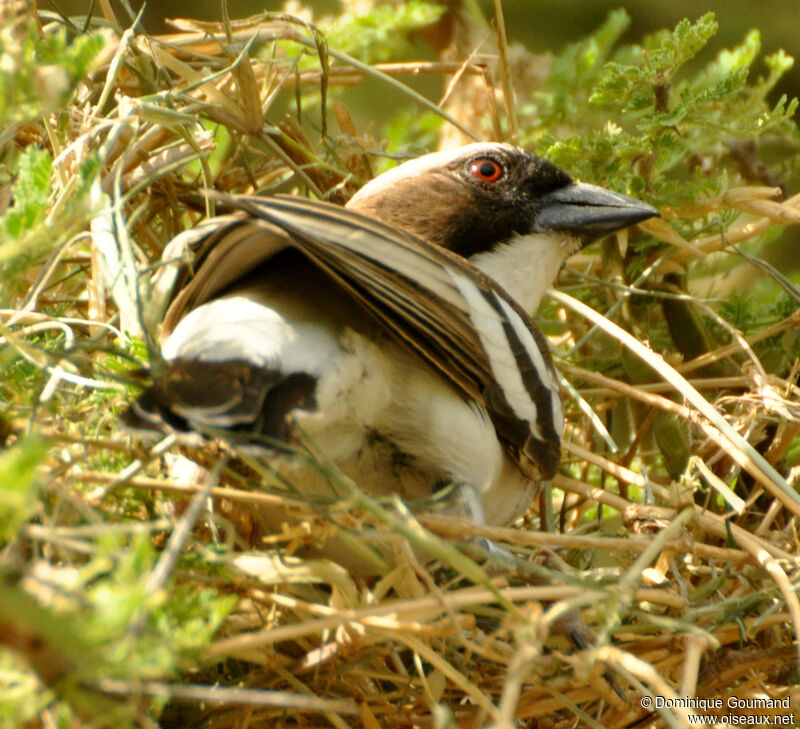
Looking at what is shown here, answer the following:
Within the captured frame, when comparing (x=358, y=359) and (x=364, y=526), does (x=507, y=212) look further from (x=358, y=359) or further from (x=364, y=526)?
(x=364, y=526)

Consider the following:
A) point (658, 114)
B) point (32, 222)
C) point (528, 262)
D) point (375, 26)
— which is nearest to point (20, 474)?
point (32, 222)

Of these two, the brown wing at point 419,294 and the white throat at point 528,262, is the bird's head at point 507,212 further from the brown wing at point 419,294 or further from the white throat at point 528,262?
the brown wing at point 419,294

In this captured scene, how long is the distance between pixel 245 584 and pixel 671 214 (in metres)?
1.64

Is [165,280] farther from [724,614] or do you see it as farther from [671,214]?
[671,214]

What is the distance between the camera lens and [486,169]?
2611 millimetres

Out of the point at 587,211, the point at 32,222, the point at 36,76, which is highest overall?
the point at 36,76

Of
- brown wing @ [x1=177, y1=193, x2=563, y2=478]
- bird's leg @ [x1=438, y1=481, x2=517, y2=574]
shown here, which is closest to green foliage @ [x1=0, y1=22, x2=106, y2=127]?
brown wing @ [x1=177, y1=193, x2=563, y2=478]

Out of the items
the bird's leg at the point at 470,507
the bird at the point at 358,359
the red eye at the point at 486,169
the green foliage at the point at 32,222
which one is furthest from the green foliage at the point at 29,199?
the red eye at the point at 486,169

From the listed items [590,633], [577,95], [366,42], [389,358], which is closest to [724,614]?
[590,633]

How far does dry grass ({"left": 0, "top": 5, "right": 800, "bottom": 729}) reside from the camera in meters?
1.35

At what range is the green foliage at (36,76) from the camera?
1046 mm

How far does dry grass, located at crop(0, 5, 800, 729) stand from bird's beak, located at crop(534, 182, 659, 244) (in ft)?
0.43

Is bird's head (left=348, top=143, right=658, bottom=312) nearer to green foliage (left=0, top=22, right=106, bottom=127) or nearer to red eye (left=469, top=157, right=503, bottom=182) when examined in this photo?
red eye (left=469, top=157, right=503, bottom=182)

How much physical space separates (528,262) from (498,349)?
0.73m
